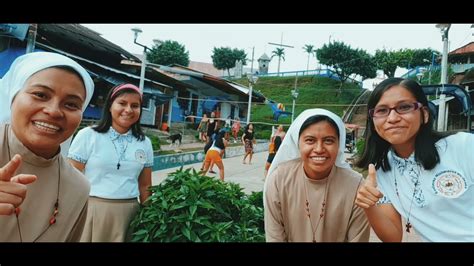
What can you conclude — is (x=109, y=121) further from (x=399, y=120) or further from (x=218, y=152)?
(x=399, y=120)

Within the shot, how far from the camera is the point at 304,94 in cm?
206

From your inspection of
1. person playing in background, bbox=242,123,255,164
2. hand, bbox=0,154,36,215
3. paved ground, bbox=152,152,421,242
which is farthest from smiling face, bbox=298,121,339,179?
hand, bbox=0,154,36,215

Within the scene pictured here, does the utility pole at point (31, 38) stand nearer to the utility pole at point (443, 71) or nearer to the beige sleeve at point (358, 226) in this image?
the beige sleeve at point (358, 226)

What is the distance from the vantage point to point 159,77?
207cm

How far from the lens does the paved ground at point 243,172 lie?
1870mm

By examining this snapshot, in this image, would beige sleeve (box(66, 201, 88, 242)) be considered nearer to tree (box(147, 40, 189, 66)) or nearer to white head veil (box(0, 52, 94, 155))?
white head veil (box(0, 52, 94, 155))

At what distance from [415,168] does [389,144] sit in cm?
16

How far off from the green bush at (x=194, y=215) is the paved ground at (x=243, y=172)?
56mm

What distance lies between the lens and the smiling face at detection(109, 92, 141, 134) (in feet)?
5.63

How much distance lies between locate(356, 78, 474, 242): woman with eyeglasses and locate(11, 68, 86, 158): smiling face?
4.18 feet

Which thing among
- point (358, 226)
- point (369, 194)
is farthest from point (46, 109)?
point (358, 226)
